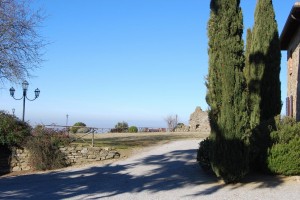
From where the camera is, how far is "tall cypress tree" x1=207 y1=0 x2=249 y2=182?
1056 centimetres

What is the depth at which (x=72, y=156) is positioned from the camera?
1784 cm

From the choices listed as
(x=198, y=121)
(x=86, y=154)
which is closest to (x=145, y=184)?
(x=86, y=154)

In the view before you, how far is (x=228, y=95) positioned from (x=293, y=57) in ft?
31.6

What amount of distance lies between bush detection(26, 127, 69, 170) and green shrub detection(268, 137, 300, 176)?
9.47m

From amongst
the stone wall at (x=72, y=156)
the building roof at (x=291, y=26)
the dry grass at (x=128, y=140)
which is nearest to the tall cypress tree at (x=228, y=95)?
the building roof at (x=291, y=26)

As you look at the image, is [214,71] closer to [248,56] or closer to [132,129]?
[248,56]

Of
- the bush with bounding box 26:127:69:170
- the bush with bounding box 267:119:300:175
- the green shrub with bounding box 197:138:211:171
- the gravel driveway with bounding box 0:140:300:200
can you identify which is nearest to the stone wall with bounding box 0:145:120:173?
the bush with bounding box 26:127:69:170

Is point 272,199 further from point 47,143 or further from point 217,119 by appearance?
point 47,143

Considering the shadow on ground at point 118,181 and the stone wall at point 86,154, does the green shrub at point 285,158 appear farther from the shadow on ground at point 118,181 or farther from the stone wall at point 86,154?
the stone wall at point 86,154

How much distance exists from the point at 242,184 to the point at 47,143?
9741 mm

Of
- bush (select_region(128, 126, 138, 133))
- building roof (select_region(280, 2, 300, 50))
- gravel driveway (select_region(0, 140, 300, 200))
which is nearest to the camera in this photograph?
gravel driveway (select_region(0, 140, 300, 200))

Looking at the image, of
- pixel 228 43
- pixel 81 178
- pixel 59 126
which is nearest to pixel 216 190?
pixel 228 43

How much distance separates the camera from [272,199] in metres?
9.20

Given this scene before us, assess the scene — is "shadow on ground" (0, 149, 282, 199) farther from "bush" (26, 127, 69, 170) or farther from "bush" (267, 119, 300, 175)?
"bush" (26, 127, 69, 170)
